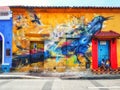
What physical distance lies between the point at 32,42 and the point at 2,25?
2.46m

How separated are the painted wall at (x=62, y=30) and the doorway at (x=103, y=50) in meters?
0.73

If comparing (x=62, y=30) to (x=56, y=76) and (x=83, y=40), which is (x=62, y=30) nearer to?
(x=83, y=40)

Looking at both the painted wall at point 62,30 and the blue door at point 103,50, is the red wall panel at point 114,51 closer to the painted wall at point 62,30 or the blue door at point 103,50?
the painted wall at point 62,30

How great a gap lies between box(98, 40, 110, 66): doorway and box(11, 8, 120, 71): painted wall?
0.73m

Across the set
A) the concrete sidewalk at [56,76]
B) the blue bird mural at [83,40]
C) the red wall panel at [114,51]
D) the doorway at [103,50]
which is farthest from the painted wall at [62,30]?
the concrete sidewalk at [56,76]

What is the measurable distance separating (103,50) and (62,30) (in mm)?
3293

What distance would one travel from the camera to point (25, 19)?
1081 inches

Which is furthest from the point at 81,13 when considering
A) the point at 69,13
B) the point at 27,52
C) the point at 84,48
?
the point at 27,52

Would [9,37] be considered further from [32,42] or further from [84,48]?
[84,48]

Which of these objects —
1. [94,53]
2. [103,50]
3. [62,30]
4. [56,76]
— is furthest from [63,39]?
[56,76]

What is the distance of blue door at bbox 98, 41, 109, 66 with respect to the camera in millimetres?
27500

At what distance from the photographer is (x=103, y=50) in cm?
2753

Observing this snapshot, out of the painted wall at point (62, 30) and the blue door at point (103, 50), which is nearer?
the painted wall at point (62, 30)

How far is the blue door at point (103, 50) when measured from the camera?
27500 mm
